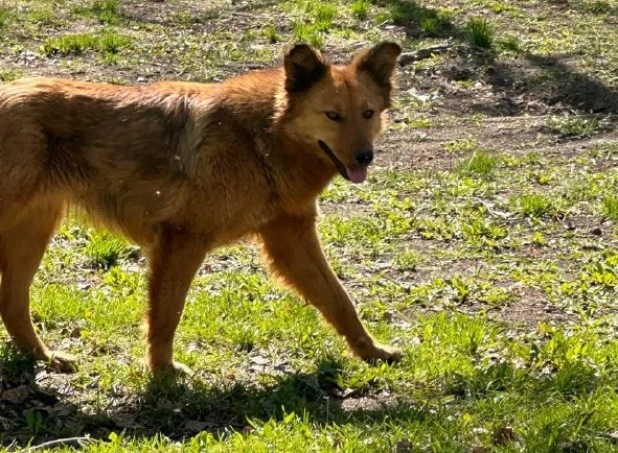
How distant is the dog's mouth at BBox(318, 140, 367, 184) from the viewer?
20.7 ft

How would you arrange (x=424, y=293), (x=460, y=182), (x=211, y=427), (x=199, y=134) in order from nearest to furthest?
→ (x=211, y=427) < (x=199, y=134) < (x=424, y=293) < (x=460, y=182)

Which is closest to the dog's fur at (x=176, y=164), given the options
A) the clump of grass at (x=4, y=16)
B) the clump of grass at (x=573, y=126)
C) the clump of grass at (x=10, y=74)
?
the clump of grass at (x=573, y=126)

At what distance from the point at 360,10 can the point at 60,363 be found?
965 centimetres

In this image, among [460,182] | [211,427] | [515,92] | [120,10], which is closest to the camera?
[211,427]

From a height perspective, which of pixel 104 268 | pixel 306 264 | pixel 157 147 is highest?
pixel 157 147

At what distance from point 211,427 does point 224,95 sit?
7.08 ft

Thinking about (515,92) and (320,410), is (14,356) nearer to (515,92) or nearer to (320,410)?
(320,410)

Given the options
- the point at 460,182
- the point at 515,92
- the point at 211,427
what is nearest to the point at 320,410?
the point at 211,427

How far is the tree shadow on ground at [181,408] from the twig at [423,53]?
751cm

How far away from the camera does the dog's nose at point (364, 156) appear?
6.27 m

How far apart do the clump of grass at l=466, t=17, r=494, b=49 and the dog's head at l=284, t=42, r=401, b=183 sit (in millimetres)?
7255

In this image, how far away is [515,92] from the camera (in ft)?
40.6

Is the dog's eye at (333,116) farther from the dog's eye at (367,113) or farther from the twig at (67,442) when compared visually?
the twig at (67,442)

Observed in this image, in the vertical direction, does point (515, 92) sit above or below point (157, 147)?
below
